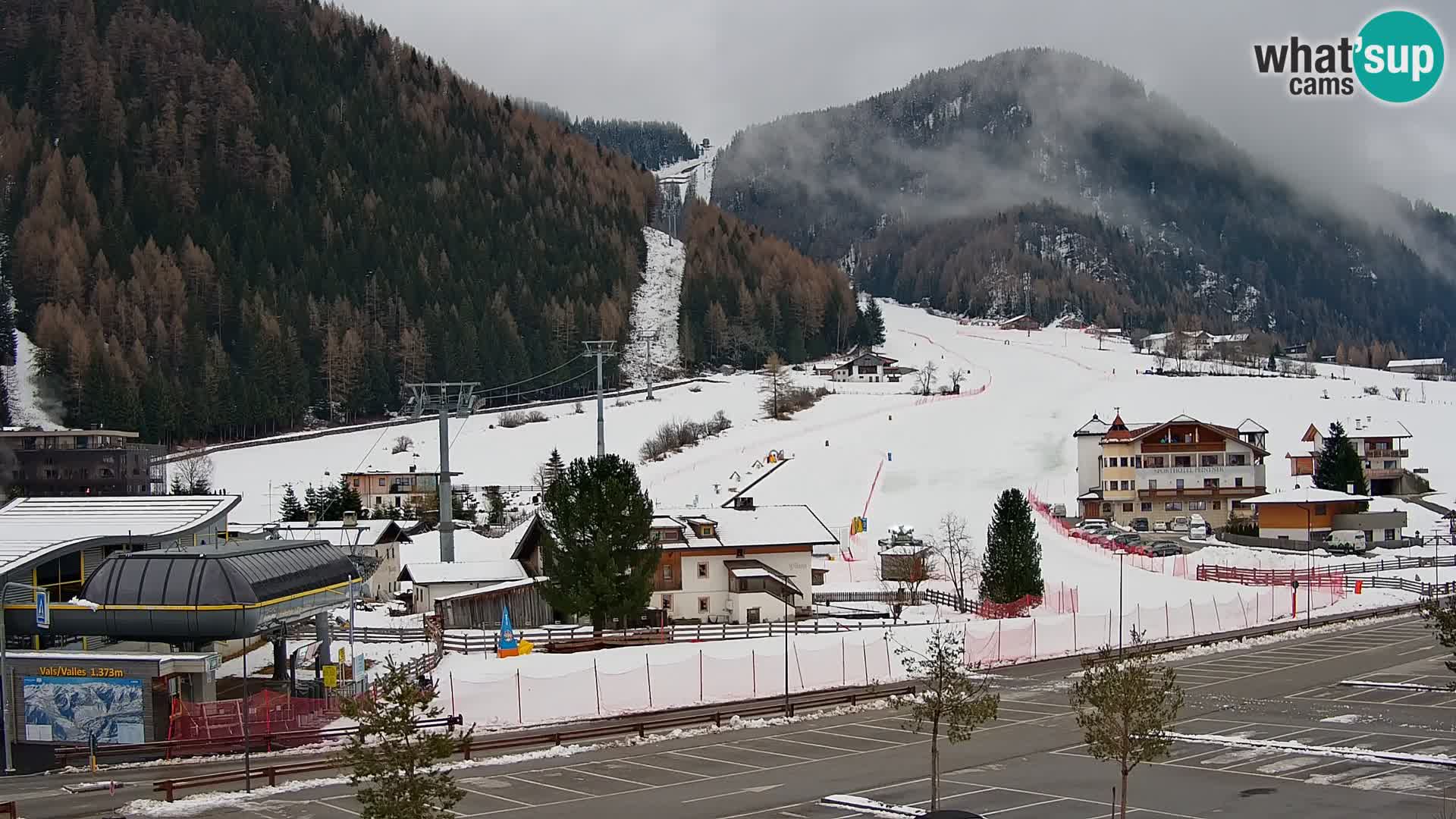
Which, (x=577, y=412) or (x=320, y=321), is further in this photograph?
(x=320, y=321)

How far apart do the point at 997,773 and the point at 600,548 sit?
19.8 m

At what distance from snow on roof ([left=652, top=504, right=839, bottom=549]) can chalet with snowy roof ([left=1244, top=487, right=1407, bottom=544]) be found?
27298mm

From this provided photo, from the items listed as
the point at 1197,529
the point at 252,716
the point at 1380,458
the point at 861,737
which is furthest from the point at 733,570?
the point at 1380,458

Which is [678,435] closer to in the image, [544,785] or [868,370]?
[868,370]

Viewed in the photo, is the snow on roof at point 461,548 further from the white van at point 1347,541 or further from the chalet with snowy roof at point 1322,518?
the white van at point 1347,541

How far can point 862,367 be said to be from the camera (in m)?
144

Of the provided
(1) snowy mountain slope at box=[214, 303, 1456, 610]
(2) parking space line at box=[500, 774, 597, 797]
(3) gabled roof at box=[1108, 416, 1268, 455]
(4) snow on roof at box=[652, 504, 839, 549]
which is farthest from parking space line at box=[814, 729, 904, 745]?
(3) gabled roof at box=[1108, 416, 1268, 455]

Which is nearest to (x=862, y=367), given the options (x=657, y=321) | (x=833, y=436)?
(x=657, y=321)

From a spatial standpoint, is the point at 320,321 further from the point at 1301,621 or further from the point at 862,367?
the point at 1301,621

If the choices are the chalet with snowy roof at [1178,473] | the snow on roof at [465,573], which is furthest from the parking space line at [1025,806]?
the chalet with snowy roof at [1178,473]

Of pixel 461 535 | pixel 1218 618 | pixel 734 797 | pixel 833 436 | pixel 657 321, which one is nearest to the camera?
pixel 734 797

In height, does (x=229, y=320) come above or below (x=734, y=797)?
above

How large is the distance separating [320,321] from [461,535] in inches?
3323

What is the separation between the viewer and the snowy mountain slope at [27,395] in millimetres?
114000
